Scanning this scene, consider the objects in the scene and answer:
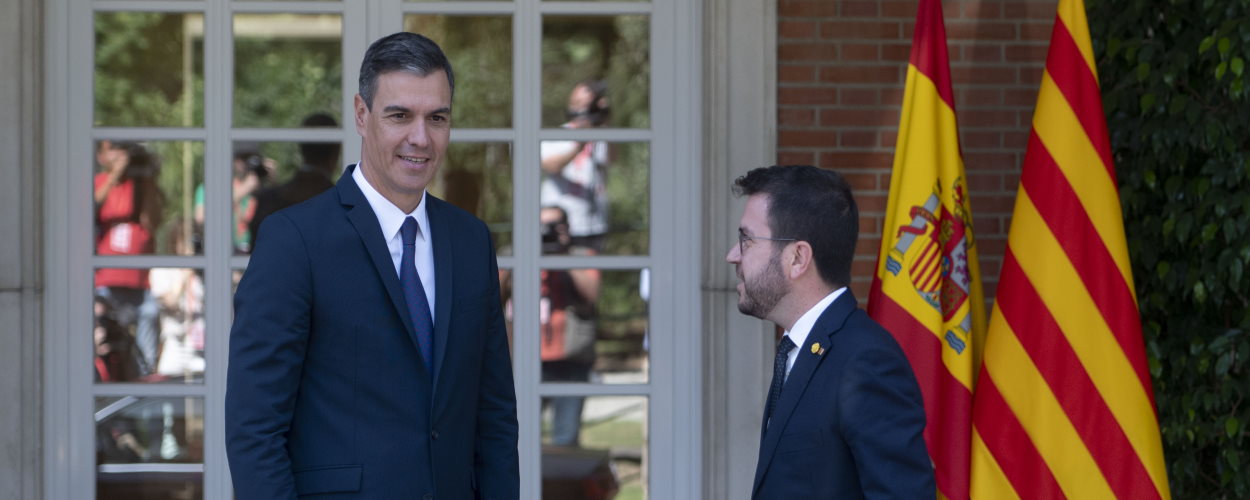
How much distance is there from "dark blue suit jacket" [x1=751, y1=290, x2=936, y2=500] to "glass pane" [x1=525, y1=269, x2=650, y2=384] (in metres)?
1.82

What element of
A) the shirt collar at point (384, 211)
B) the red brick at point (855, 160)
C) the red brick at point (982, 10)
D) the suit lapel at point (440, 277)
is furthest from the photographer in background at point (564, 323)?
the shirt collar at point (384, 211)

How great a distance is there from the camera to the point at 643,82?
151 inches

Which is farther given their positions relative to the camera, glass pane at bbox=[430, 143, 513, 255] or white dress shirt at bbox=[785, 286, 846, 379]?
glass pane at bbox=[430, 143, 513, 255]

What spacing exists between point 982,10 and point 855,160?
1.92 feet

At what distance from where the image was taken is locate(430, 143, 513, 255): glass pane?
3838 millimetres

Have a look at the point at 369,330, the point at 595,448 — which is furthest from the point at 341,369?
the point at 595,448

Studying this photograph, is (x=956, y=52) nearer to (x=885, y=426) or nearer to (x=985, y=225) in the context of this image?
(x=985, y=225)

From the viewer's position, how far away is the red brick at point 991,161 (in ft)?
12.5

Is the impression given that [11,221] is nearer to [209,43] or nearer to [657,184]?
[209,43]

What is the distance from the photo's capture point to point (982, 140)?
150 inches

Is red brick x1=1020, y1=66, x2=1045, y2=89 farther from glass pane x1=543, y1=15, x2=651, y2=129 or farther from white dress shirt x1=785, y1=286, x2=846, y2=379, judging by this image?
white dress shirt x1=785, y1=286, x2=846, y2=379

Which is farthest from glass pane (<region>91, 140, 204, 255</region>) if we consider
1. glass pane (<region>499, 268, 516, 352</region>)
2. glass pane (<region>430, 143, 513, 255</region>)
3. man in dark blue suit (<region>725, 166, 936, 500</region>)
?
man in dark blue suit (<region>725, 166, 936, 500</region>)

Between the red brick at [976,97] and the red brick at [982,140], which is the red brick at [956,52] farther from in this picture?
the red brick at [982,140]

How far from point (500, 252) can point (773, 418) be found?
6.23ft
